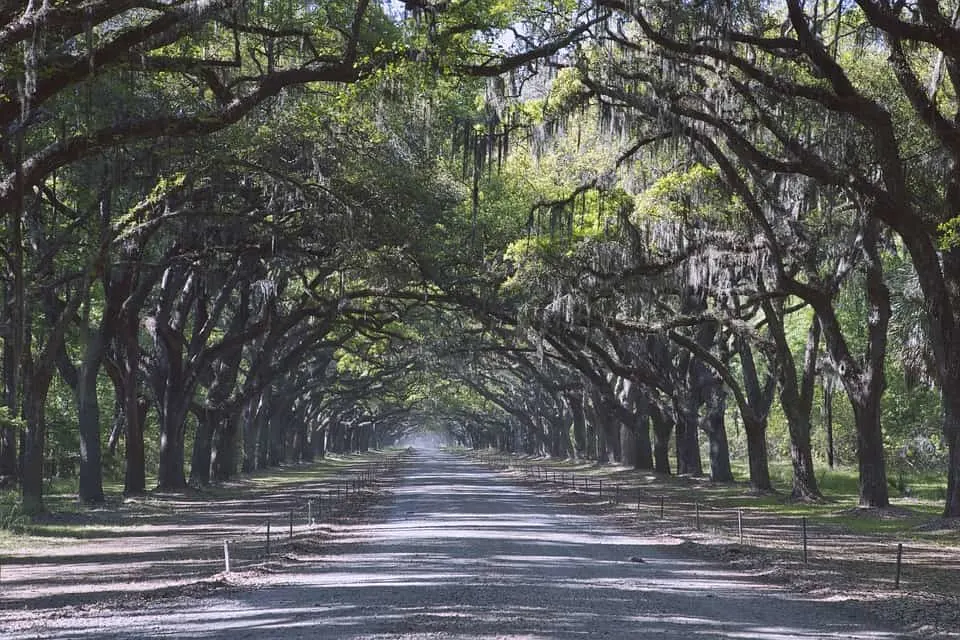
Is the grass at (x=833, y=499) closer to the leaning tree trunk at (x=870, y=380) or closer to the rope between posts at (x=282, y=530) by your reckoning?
the leaning tree trunk at (x=870, y=380)

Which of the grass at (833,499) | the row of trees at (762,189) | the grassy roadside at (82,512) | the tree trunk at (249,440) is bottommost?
the grass at (833,499)

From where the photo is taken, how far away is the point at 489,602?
11609mm

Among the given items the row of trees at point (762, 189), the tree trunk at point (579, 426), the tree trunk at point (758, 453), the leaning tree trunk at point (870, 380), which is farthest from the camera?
the tree trunk at point (579, 426)

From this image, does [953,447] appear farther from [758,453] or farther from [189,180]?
[189,180]

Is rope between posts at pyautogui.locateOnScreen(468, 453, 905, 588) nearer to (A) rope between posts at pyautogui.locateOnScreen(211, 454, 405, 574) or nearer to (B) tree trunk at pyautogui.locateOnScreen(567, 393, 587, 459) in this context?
(A) rope between posts at pyautogui.locateOnScreen(211, 454, 405, 574)

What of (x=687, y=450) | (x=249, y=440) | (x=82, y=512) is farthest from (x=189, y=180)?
(x=249, y=440)

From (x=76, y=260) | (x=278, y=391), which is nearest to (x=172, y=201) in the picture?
(x=76, y=260)

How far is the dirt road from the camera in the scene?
392 inches

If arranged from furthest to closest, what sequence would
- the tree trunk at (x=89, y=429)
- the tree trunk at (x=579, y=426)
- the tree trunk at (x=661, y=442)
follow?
the tree trunk at (x=579, y=426) < the tree trunk at (x=661, y=442) < the tree trunk at (x=89, y=429)

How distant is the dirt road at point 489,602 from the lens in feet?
32.6

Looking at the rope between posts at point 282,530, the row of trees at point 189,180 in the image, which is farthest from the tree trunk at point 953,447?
the rope between posts at point 282,530

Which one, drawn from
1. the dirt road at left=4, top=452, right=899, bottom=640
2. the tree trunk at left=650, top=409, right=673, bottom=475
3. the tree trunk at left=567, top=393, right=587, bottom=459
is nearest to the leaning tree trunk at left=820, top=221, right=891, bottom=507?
the dirt road at left=4, top=452, right=899, bottom=640

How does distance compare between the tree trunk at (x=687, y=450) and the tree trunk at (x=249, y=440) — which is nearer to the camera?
the tree trunk at (x=687, y=450)

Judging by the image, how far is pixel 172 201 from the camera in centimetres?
2458
